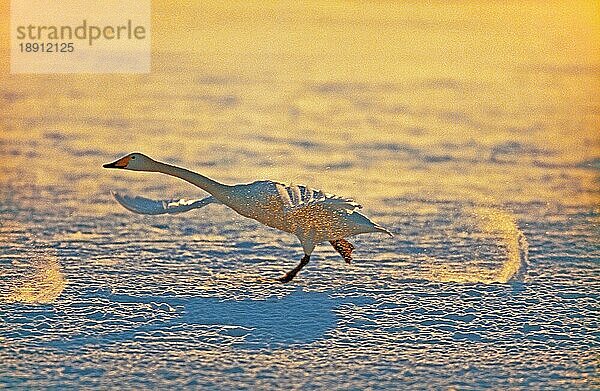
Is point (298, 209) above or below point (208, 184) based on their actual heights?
below

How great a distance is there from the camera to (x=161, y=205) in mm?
5840

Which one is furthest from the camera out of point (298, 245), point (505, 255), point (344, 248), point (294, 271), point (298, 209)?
point (298, 245)

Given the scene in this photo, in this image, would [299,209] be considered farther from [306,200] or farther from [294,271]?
[294,271]

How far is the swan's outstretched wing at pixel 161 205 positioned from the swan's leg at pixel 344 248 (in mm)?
702

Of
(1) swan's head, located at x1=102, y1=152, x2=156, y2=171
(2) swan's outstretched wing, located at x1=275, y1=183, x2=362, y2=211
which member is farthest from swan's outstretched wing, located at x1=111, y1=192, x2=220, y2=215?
(2) swan's outstretched wing, located at x1=275, y1=183, x2=362, y2=211

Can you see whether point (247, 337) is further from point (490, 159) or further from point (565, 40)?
point (565, 40)

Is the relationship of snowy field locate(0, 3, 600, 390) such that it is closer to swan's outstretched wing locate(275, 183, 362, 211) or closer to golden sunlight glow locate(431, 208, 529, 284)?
golden sunlight glow locate(431, 208, 529, 284)

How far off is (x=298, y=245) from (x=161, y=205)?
0.98 m

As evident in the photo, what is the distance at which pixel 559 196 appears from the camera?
25.1 feet

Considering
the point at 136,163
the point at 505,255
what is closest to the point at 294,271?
the point at 136,163

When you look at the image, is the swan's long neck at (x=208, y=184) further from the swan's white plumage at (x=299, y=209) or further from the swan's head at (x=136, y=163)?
the swan's head at (x=136, y=163)

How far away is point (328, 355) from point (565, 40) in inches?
521

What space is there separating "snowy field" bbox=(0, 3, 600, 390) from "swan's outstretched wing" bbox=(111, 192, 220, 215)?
1.02 ft

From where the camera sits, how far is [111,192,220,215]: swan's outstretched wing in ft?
18.8
